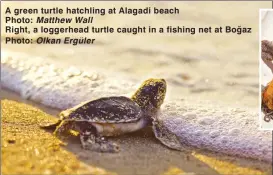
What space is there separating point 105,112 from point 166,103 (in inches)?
18.9

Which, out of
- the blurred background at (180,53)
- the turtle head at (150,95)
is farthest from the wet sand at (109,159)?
the blurred background at (180,53)

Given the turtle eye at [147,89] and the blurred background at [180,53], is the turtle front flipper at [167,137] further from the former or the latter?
the blurred background at [180,53]

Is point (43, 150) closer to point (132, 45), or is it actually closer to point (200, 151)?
point (200, 151)

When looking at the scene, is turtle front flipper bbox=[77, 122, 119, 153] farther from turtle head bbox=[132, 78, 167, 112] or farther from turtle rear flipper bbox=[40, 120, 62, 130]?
turtle head bbox=[132, 78, 167, 112]

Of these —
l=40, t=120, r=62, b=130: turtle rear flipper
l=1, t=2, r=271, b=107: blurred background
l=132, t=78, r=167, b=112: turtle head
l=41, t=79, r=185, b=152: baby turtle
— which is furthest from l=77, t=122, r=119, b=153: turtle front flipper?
l=1, t=2, r=271, b=107: blurred background

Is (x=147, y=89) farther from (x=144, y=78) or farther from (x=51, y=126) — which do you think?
(x=144, y=78)

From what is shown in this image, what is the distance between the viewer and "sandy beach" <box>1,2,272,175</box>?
165 cm

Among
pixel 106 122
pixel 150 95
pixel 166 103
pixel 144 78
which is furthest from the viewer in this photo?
pixel 144 78

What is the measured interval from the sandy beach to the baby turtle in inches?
1.5

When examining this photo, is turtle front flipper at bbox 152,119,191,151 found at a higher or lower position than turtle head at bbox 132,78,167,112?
lower

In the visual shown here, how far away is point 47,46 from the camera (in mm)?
3172

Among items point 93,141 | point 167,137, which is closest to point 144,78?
point 167,137

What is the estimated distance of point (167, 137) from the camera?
1851mm

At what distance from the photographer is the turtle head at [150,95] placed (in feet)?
6.64
